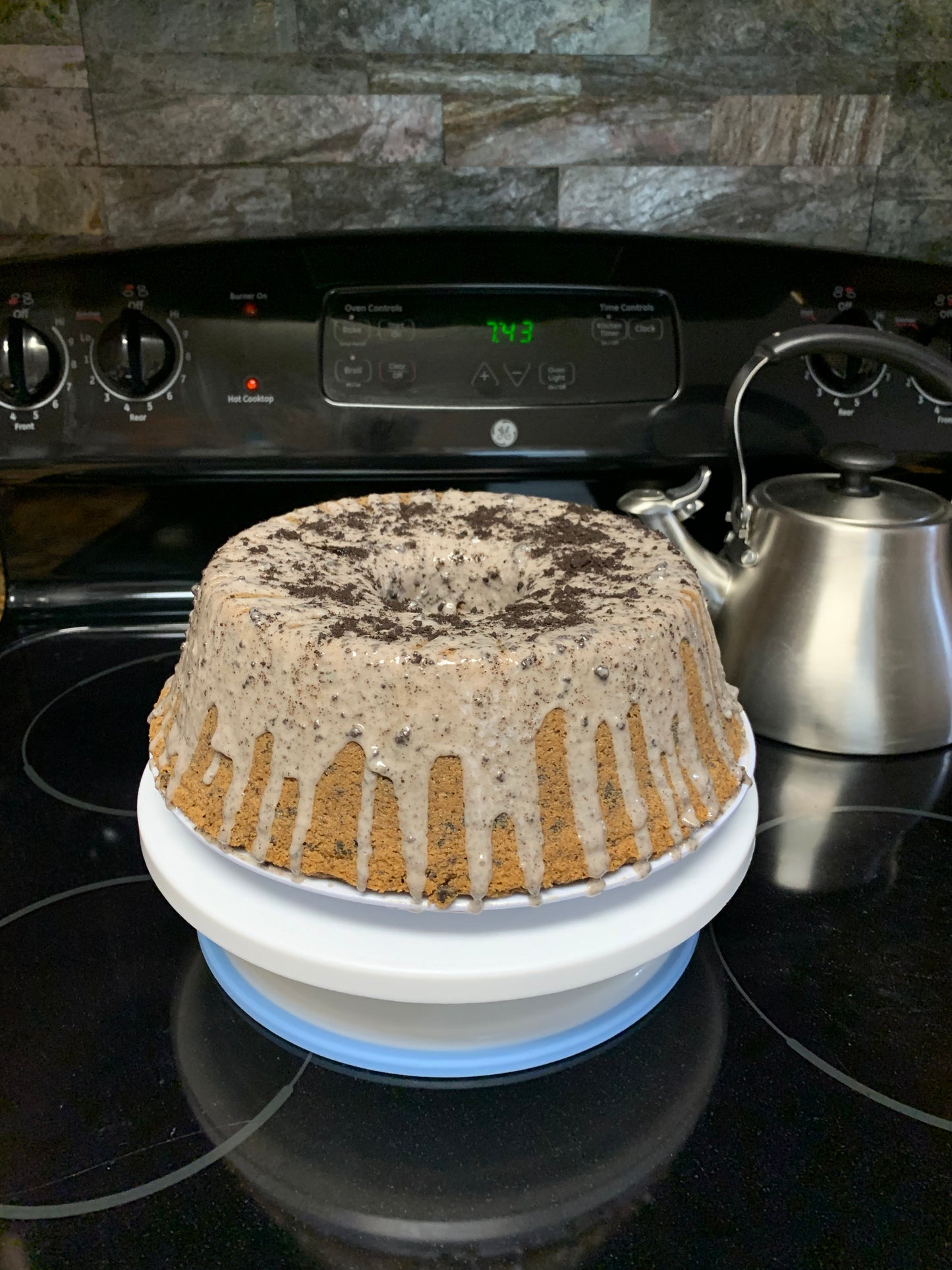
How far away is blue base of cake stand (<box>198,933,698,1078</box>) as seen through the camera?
0.55 meters

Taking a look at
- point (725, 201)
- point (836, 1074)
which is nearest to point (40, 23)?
point (725, 201)

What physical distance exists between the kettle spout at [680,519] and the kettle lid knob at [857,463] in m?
0.11

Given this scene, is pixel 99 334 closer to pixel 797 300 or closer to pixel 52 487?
pixel 52 487

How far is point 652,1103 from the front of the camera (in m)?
0.54

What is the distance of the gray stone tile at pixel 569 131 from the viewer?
95 centimetres

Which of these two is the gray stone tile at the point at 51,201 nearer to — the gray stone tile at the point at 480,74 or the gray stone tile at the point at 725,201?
the gray stone tile at the point at 480,74

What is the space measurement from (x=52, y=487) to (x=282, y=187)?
393 mm

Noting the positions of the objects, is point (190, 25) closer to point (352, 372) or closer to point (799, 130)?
point (352, 372)

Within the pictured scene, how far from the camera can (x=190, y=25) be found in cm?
90

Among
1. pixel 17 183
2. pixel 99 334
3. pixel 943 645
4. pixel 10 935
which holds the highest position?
pixel 17 183

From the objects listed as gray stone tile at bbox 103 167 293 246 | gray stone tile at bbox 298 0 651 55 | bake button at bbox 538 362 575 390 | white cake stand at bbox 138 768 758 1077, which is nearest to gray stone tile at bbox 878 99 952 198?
gray stone tile at bbox 298 0 651 55

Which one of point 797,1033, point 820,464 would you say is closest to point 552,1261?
point 797,1033

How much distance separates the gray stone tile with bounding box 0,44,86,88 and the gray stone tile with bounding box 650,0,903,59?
22.0 inches

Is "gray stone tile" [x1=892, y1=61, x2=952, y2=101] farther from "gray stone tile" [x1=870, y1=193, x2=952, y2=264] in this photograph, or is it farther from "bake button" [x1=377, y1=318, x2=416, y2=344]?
"bake button" [x1=377, y1=318, x2=416, y2=344]
